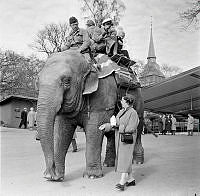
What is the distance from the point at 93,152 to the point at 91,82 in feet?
3.64

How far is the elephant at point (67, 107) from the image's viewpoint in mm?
4254

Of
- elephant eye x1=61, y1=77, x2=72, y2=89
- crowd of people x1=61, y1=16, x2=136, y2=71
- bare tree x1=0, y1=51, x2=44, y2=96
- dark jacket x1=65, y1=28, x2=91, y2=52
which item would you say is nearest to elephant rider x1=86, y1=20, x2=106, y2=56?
crowd of people x1=61, y1=16, x2=136, y2=71

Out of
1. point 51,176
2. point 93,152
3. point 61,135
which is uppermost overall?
point 61,135

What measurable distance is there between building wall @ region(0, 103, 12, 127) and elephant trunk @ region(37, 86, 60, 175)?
762 inches

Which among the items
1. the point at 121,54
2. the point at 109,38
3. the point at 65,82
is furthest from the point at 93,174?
the point at 109,38

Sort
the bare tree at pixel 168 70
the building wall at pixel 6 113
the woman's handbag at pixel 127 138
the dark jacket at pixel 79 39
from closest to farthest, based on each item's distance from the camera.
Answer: the woman's handbag at pixel 127 138 → the dark jacket at pixel 79 39 → the building wall at pixel 6 113 → the bare tree at pixel 168 70

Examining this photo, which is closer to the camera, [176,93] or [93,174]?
[93,174]

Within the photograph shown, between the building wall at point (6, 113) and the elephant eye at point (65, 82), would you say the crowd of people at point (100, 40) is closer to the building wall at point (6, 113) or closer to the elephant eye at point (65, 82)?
the elephant eye at point (65, 82)

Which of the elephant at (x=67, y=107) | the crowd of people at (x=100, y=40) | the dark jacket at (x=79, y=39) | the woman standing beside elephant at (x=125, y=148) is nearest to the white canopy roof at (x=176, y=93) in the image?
the crowd of people at (x=100, y=40)

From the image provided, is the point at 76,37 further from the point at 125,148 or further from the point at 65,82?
the point at 125,148

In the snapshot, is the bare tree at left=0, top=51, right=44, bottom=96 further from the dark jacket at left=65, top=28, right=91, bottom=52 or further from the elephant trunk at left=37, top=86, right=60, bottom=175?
the elephant trunk at left=37, top=86, right=60, bottom=175

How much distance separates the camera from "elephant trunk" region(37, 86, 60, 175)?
420cm

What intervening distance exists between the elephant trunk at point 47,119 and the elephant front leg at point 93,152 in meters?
0.95

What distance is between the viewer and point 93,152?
5.11 m
